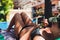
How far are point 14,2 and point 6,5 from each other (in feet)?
0.32

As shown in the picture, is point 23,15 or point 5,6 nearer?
point 23,15

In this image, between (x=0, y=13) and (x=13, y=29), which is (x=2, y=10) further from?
(x=13, y=29)

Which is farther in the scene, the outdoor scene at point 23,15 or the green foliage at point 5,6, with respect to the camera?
the green foliage at point 5,6

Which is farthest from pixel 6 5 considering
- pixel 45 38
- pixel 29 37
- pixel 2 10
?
pixel 45 38

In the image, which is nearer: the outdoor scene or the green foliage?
the outdoor scene

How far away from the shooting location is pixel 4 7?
7.20ft

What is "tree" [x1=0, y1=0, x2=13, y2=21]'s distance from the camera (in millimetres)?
2161

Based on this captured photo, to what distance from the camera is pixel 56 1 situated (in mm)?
2152

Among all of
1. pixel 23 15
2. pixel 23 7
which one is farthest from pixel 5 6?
pixel 23 15

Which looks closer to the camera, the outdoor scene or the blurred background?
the outdoor scene

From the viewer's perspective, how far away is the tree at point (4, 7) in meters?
2.16

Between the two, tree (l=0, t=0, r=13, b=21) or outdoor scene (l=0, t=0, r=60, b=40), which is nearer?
outdoor scene (l=0, t=0, r=60, b=40)

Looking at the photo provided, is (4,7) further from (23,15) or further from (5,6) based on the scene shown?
(23,15)

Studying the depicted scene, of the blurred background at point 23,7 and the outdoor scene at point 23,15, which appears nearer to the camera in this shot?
the outdoor scene at point 23,15
